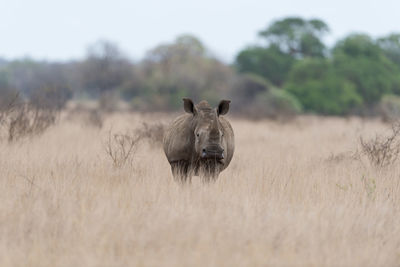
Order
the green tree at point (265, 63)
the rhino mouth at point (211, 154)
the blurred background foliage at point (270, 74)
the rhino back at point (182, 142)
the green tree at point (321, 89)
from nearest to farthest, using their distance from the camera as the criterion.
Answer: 1. the rhino mouth at point (211, 154)
2. the rhino back at point (182, 142)
3. the blurred background foliage at point (270, 74)
4. the green tree at point (321, 89)
5. the green tree at point (265, 63)

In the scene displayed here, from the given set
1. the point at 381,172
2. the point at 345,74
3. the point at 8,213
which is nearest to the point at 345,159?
the point at 381,172

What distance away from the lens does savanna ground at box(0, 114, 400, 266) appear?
386cm

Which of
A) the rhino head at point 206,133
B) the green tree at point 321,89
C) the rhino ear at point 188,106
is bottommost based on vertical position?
the rhino head at point 206,133

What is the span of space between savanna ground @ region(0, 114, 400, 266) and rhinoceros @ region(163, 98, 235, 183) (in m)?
0.24

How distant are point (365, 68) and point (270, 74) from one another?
7558 millimetres

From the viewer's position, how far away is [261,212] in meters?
4.95

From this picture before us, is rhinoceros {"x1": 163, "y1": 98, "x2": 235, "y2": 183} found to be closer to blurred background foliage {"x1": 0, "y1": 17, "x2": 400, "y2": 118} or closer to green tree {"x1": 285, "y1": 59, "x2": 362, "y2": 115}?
blurred background foliage {"x1": 0, "y1": 17, "x2": 400, "y2": 118}

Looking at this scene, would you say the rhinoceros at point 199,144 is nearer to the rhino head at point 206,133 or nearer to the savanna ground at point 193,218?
the rhino head at point 206,133

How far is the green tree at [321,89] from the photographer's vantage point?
37.6m

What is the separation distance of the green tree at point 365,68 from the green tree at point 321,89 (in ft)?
4.75

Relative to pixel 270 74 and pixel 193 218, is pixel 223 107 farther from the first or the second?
pixel 270 74

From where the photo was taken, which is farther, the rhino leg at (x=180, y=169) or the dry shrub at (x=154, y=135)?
the dry shrub at (x=154, y=135)

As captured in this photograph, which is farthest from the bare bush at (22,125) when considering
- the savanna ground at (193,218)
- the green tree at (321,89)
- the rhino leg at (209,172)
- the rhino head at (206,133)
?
the green tree at (321,89)

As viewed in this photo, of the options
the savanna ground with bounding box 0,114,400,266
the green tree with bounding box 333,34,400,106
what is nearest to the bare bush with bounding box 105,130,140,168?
the savanna ground with bounding box 0,114,400,266
